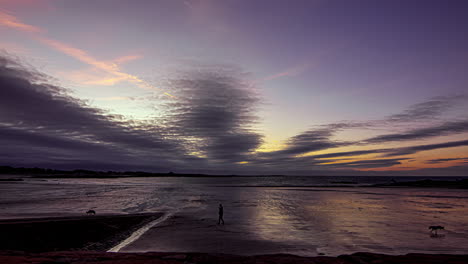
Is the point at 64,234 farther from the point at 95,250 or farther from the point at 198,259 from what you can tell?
the point at 198,259

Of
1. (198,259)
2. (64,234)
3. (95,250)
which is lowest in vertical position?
(95,250)

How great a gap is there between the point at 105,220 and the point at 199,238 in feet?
36.6

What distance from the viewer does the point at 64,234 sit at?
62.5ft

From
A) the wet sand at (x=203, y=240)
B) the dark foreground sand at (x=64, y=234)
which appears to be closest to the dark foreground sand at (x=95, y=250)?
the dark foreground sand at (x=64, y=234)

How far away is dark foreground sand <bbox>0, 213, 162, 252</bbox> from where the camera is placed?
16688mm

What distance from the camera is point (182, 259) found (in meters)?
11.6

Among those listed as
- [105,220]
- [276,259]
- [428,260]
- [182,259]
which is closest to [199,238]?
[182,259]

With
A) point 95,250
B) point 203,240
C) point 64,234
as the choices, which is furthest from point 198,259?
point 64,234

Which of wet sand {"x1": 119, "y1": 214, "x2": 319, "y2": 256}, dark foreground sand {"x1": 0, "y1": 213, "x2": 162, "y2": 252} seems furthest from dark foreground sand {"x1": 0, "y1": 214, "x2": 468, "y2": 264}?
wet sand {"x1": 119, "y1": 214, "x2": 319, "y2": 256}

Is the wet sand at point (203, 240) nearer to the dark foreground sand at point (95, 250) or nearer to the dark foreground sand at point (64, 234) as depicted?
the dark foreground sand at point (95, 250)

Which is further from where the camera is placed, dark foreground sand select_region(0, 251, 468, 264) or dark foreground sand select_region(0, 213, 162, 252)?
dark foreground sand select_region(0, 213, 162, 252)

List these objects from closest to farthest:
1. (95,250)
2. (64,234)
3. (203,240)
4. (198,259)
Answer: (198,259), (95,250), (203,240), (64,234)

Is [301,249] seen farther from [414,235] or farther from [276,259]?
[414,235]

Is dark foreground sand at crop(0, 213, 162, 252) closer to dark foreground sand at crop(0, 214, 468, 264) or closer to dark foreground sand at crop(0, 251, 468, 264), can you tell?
dark foreground sand at crop(0, 214, 468, 264)
